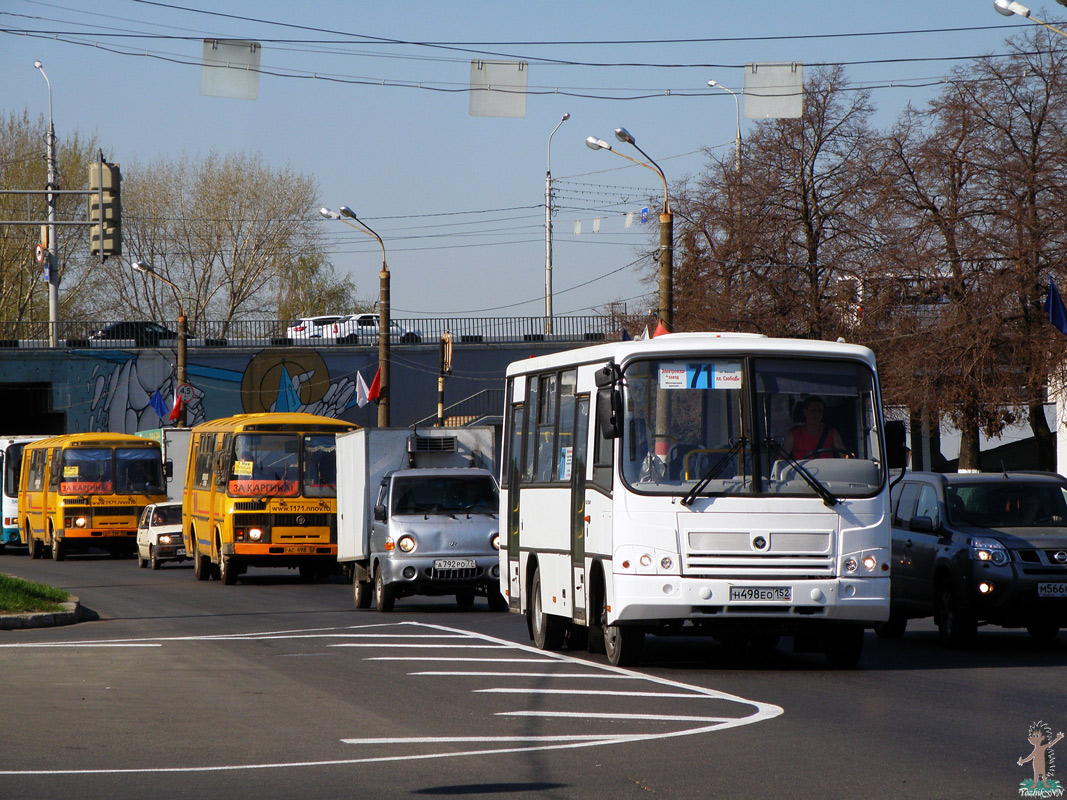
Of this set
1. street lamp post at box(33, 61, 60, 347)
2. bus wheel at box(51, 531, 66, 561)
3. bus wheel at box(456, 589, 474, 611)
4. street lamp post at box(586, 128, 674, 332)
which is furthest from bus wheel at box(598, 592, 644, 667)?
street lamp post at box(33, 61, 60, 347)

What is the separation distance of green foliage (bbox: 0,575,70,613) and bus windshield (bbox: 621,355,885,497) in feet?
32.2

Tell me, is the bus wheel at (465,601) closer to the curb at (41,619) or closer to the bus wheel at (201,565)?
the curb at (41,619)

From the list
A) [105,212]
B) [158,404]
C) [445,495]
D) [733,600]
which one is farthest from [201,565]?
[158,404]

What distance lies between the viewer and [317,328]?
66.6m

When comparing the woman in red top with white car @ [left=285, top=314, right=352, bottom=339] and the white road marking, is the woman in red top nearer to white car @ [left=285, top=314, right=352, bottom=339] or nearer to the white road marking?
the white road marking

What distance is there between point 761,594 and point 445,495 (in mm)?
9140

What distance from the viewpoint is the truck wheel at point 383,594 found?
67.3 ft

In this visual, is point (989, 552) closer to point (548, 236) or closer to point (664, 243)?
point (664, 243)

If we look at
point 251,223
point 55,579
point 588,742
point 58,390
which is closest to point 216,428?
point 55,579

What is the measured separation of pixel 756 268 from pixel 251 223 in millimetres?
35903

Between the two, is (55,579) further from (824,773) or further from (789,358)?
(824,773)

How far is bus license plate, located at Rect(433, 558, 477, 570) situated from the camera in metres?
20.2

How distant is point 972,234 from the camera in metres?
32.9

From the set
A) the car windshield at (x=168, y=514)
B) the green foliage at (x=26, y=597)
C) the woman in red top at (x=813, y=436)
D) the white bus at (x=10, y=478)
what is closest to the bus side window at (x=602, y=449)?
the woman in red top at (x=813, y=436)
